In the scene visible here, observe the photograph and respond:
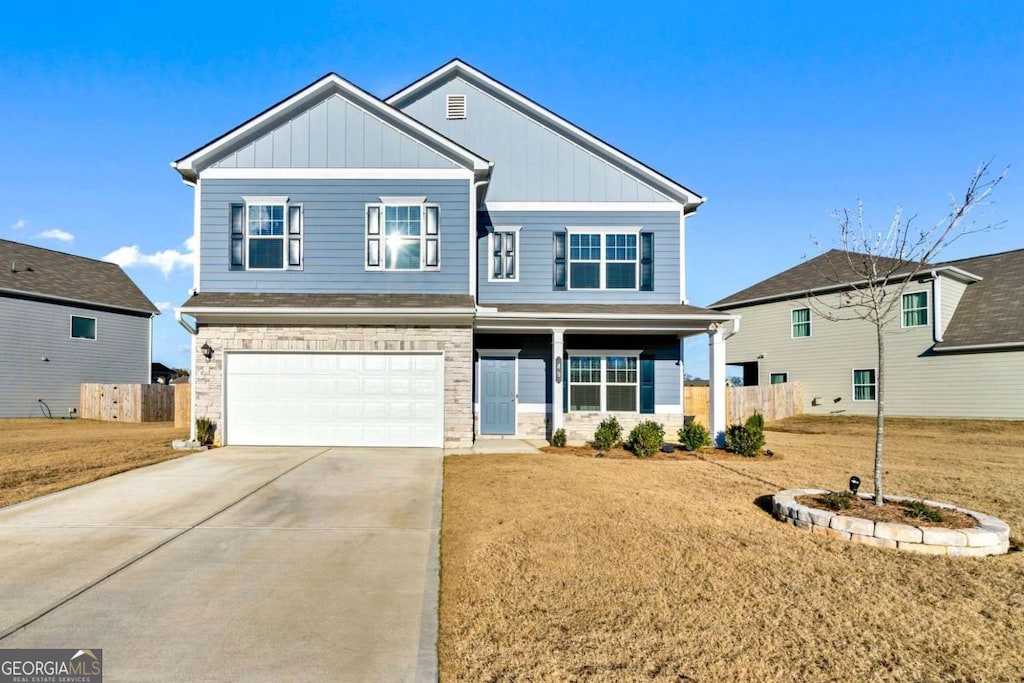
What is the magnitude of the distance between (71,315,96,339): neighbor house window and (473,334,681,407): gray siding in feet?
68.0

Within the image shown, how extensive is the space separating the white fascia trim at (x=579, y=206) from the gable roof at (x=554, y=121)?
43cm

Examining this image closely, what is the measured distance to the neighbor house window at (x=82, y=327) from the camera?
2464cm

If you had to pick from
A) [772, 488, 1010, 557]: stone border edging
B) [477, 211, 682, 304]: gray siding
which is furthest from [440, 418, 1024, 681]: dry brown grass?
[477, 211, 682, 304]: gray siding

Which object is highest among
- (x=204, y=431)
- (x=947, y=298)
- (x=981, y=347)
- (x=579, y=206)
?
(x=579, y=206)

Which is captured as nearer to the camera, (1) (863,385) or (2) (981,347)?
(2) (981,347)

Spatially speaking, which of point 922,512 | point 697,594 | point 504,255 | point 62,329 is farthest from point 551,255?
point 62,329

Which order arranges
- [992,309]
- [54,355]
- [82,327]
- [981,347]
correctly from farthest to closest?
[82,327] < [54,355] < [992,309] < [981,347]

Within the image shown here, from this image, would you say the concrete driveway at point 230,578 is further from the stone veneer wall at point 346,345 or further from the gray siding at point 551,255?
the gray siding at point 551,255

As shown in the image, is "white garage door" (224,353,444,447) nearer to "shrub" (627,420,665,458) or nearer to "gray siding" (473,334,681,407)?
"gray siding" (473,334,681,407)

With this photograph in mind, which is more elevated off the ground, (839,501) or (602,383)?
(602,383)

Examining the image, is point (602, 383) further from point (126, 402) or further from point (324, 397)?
point (126, 402)

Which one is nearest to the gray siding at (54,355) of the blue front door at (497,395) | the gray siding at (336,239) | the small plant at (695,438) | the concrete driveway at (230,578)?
the gray siding at (336,239)

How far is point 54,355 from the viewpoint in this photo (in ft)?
77.9

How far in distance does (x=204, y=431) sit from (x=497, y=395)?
7.05 meters
